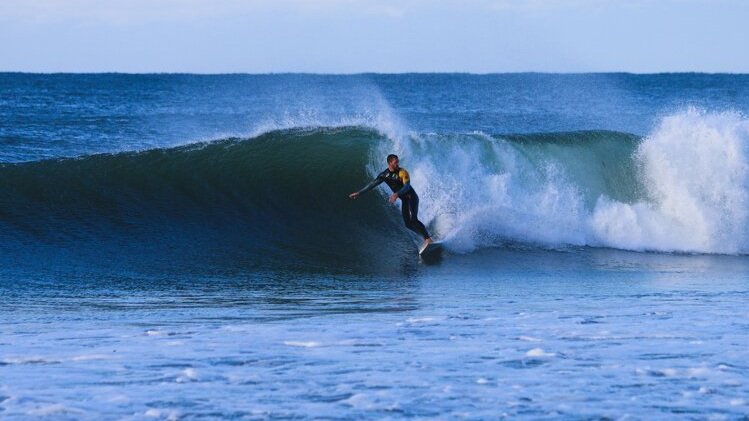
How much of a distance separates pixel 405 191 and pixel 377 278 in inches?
63.5

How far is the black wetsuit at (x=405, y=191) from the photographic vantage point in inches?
500

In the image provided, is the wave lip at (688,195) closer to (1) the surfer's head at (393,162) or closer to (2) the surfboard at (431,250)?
(2) the surfboard at (431,250)

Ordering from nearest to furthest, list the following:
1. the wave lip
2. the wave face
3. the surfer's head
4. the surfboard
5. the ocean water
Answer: the ocean water, the surfer's head, the surfboard, the wave face, the wave lip

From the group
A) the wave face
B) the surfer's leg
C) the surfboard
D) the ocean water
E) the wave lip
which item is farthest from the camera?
the wave lip

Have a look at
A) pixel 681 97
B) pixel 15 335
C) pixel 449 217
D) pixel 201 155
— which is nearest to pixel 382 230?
pixel 449 217

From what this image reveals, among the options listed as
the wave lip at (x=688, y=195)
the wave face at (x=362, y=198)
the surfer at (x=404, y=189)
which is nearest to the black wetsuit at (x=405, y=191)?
the surfer at (x=404, y=189)

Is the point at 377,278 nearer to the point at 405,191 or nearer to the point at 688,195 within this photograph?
the point at 405,191

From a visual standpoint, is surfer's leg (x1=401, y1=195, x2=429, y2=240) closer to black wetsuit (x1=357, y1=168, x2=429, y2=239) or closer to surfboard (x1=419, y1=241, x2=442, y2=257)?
black wetsuit (x1=357, y1=168, x2=429, y2=239)

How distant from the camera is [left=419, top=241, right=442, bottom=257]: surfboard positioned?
1294 cm

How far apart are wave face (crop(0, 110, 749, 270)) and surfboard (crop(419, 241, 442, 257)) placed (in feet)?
0.78

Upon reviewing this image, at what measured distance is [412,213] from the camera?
12.8 m

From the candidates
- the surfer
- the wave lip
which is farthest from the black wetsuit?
the wave lip

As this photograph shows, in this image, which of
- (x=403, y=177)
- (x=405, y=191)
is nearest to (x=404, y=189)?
(x=405, y=191)

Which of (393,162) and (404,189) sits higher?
(393,162)
